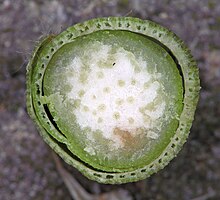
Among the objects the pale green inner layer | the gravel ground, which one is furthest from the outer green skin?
the gravel ground

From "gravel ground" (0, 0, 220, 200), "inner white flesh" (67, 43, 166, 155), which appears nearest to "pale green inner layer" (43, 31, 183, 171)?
"inner white flesh" (67, 43, 166, 155)

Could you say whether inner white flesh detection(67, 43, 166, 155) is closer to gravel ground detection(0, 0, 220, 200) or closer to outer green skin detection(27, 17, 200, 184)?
outer green skin detection(27, 17, 200, 184)

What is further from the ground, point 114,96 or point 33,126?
point 33,126

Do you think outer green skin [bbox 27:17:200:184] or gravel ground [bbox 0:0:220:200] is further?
gravel ground [bbox 0:0:220:200]

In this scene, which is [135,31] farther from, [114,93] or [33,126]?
[33,126]

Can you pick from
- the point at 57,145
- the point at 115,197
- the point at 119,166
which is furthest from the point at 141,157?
the point at 115,197

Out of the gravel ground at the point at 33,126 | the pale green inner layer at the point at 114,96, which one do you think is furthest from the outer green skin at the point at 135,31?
the gravel ground at the point at 33,126

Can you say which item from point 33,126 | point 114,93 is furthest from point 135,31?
point 33,126

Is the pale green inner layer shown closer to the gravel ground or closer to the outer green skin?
the outer green skin
